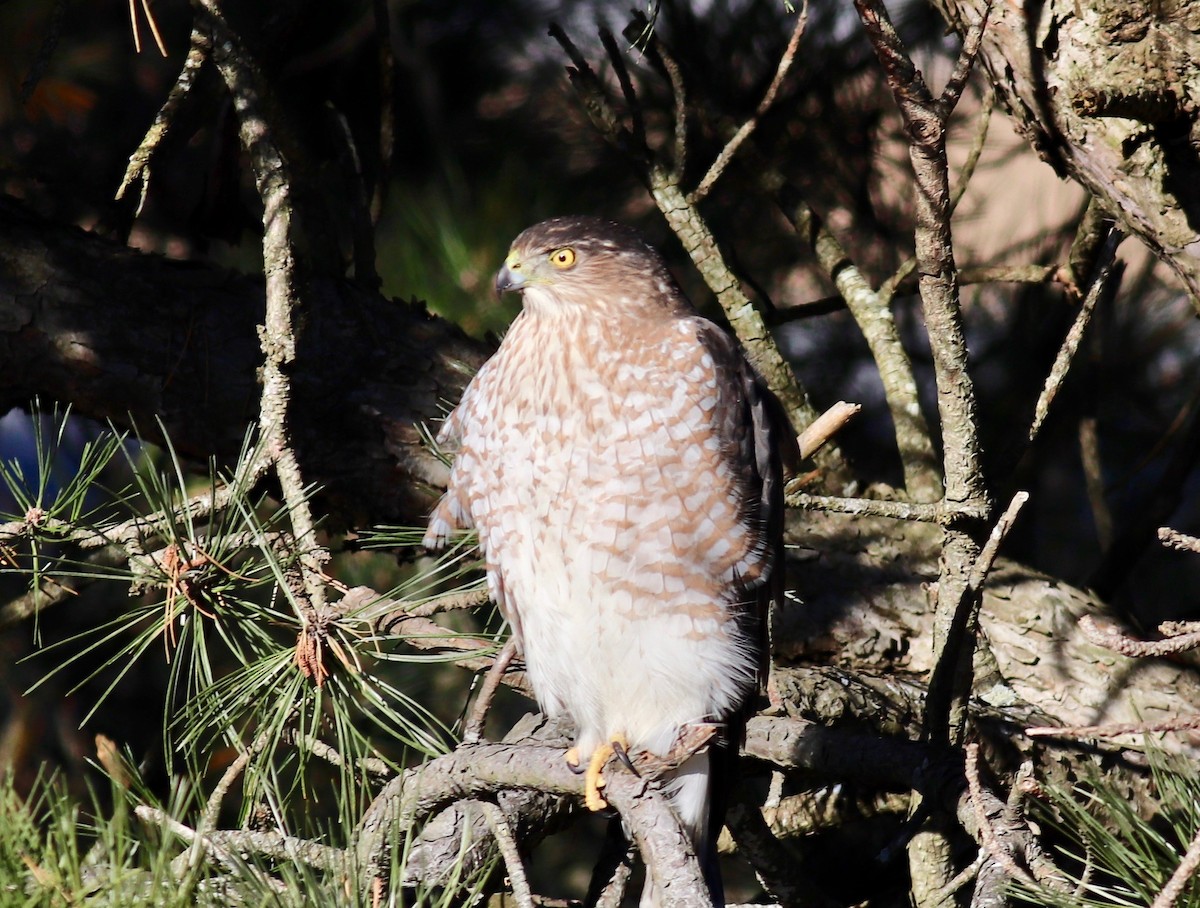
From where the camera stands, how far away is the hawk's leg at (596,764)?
216 cm

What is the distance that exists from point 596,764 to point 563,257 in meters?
A: 1.02

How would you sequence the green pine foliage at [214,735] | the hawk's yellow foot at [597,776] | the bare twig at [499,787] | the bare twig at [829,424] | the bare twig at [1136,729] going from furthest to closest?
the bare twig at [829,424] → the hawk's yellow foot at [597,776] → the bare twig at [499,787] → the green pine foliage at [214,735] → the bare twig at [1136,729]

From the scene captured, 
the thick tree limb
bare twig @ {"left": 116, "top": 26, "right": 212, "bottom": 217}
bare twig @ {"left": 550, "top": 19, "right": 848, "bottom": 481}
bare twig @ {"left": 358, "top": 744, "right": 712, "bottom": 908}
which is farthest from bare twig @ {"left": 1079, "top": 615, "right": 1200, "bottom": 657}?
the thick tree limb

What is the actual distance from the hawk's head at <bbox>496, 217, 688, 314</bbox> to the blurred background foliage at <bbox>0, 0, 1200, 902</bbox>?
41.7 inches

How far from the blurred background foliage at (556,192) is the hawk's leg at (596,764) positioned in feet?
5.34

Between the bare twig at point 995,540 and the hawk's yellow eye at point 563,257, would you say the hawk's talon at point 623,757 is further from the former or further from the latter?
the hawk's yellow eye at point 563,257

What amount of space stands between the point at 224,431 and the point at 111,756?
1.57m

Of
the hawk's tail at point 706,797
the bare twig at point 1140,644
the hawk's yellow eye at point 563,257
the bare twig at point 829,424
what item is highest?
the hawk's yellow eye at point 563,257

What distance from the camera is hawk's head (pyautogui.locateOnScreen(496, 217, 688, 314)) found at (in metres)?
2.49

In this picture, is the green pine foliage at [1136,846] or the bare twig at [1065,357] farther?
the bare twig at [1065,357]

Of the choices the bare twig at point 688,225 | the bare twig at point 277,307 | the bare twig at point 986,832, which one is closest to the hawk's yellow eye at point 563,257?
the bare twig at point 277,307

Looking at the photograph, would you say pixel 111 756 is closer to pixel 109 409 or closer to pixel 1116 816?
pixel 1116 816

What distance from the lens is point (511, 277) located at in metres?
2.53

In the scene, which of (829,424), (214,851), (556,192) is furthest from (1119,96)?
(556,192)
